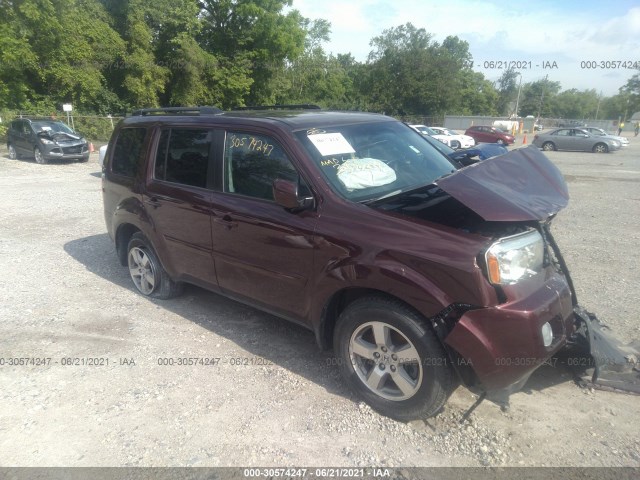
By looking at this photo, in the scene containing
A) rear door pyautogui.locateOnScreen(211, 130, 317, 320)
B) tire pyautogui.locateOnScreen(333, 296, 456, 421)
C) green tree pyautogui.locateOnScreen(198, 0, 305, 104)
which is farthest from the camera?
green tree pyautogui.locateOnScreen(198, 0, 305, 104)

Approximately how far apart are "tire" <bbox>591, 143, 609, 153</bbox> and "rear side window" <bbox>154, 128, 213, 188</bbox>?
28.8m

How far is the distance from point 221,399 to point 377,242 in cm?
160

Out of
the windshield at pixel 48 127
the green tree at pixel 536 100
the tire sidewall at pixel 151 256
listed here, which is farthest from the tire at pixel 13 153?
the green tree at pixel 536 100

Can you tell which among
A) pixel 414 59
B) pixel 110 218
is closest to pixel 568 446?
pixel 110 218

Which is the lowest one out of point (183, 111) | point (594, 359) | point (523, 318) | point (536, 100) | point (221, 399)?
point (221, 399)

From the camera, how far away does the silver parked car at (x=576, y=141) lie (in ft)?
87.4

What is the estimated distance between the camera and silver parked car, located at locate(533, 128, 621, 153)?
87.4 ft

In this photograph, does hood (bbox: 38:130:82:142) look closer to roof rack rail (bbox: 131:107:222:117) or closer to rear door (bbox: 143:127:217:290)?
roof rack rail (bbox: 131:107:222:117)

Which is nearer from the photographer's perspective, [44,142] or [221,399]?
[221,399]

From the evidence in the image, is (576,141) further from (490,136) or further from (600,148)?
(490,136)

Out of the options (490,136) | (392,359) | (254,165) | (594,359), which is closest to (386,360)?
(392,359)

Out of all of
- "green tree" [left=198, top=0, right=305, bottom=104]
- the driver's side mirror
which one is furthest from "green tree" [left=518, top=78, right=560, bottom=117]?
the driver's side mirror

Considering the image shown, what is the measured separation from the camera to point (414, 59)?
61281 mm

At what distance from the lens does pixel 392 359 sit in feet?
9.68
